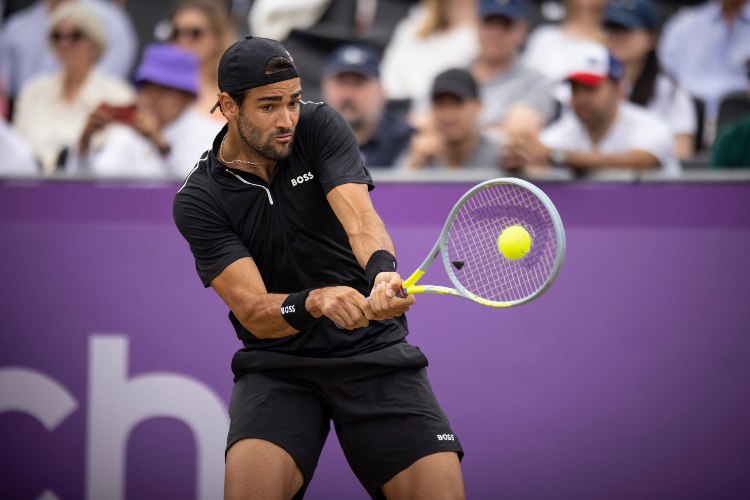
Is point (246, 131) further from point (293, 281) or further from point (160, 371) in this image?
point (160, 371)

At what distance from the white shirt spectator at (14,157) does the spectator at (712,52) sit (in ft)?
13.2

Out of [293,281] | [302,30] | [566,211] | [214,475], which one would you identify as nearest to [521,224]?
[293,281]

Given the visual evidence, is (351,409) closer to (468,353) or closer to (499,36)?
(468,353)

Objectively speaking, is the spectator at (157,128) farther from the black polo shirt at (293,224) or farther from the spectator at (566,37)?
the black polo shirt at (293,224)

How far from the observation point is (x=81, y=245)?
19.4ft

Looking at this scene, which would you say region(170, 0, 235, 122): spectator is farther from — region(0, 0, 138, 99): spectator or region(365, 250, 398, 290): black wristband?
region(365, 250, 398, 290): black wristband

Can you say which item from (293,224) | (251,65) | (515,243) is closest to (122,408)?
(293,224)

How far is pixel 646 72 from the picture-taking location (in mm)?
6969

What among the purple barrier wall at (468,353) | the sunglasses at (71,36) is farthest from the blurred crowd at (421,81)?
the purple barrier wall at (468,353)

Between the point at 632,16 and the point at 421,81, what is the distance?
139 cm

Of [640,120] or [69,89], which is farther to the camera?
[69,89]

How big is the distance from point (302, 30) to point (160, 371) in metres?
2.77

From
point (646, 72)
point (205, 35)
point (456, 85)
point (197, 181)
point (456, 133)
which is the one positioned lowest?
point (197, 181)

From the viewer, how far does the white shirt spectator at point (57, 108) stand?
25.3 feet
